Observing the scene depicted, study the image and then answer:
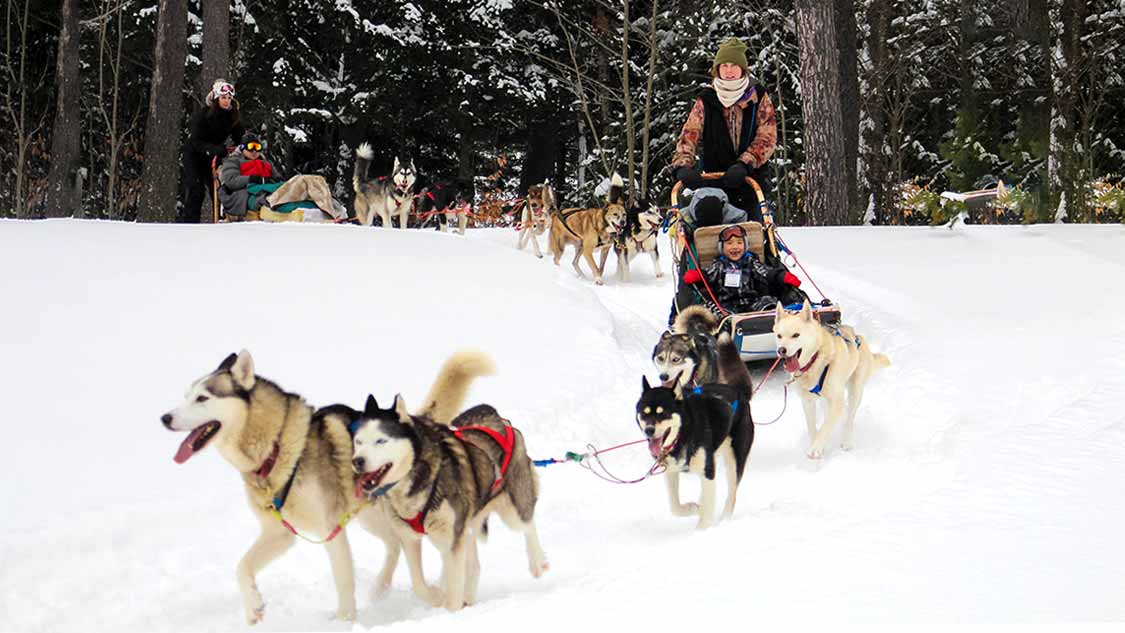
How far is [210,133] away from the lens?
34.0 ft

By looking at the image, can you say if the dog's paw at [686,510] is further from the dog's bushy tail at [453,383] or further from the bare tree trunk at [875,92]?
the bare tree trunk at [875,92]

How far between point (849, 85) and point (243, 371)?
12485 millimetres

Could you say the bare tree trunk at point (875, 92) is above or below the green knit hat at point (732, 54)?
above

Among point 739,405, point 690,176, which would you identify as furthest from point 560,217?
point 739,405

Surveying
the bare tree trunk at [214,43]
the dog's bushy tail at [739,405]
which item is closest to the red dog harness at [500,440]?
the dog's bushy tail at [739,405]

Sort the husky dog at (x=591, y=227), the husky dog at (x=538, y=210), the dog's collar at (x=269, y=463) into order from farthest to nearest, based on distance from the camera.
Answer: the husky dog at (x=538, y=210) → the husky dog at (x=591, y=227) → the dog's collar at (x=269, y=463)

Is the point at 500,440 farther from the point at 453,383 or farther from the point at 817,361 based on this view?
the point at 817,361

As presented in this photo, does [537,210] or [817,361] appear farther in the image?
[537,210]

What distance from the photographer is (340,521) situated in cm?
340

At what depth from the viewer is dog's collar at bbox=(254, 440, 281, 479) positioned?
10.8 ft

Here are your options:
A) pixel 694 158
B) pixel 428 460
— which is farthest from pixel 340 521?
pixel 694 158

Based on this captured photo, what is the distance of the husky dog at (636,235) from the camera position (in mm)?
10273

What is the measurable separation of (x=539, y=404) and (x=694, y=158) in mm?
2848

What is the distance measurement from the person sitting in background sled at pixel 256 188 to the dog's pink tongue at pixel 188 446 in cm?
805
